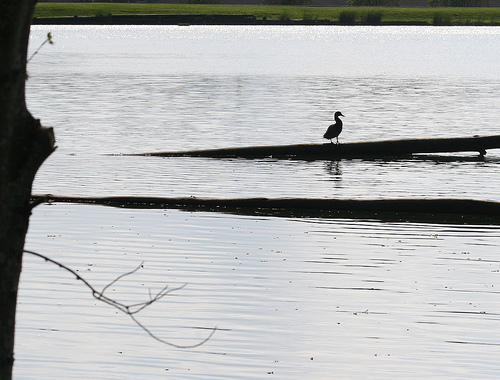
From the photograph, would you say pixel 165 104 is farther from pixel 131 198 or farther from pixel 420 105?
pixel 131 198

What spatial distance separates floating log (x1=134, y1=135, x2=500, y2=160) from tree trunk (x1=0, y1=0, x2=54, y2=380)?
15.9m

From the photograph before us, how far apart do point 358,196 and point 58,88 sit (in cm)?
2797

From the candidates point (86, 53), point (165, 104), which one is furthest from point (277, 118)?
point (86, 53)

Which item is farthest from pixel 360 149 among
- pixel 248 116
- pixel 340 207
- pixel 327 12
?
pixel 327 12

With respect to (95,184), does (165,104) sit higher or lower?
lower

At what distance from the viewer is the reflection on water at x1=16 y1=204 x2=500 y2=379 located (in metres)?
7.74

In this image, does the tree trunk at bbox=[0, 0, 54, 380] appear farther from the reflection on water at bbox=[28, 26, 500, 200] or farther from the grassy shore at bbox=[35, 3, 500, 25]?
the grassy shore at bbox=[35, 3, 500, 25]

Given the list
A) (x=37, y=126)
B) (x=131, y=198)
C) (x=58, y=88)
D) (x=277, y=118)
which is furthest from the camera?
(x=58, y=88)

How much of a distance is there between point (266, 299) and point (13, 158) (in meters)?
5.85

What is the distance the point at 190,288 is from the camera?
32.8ft

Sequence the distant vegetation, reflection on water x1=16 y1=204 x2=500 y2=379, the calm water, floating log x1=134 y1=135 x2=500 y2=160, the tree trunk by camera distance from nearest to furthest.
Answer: the tree trunk < reflection on water x1=16 y1=204 x2=500 y2=379 < the calm water < floating log x1=134 y1=135 x2=500 y2=160 < the distant vegetation

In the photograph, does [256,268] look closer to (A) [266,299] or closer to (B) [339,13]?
(A) [266,299]

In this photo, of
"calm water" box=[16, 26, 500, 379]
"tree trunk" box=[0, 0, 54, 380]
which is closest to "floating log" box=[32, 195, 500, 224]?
"calm water" box=[16, 26, 500, 379]

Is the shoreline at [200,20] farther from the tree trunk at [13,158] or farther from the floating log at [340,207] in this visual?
the tree trunk at [13,158]
